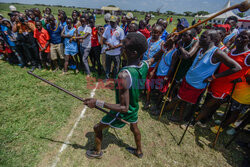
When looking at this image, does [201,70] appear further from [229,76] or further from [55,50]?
[55,50]

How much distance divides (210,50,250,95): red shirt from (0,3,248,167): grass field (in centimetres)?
145

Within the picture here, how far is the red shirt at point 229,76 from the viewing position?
284 cm

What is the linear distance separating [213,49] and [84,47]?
476cm

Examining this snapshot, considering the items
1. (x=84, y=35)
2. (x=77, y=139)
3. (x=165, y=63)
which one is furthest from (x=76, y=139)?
(x=84, y=35)

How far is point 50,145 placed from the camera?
3102 mm

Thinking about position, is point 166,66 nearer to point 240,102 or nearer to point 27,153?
point 240,102

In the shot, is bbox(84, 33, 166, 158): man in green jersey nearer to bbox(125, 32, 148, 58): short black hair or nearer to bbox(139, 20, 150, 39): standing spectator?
bbox(125, 32, 148, 58): short black hair

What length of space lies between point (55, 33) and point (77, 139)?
15.5 ft

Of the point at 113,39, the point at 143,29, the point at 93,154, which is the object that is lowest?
the point at 93,154

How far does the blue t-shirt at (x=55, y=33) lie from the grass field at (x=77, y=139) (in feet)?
8.48

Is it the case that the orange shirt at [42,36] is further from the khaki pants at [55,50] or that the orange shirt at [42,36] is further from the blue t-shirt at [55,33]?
the khaki pants at [55,50]

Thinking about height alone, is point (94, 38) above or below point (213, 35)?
below

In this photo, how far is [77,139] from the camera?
3299mm

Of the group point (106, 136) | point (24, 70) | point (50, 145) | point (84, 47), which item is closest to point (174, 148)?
point (106, 136)
